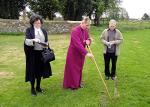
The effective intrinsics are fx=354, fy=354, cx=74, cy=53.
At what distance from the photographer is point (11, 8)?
31891mm

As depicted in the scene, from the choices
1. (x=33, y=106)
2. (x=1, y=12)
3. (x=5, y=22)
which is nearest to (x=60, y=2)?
(x=1, y=12)

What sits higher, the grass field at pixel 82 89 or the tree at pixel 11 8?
the tree at pixel 11 8

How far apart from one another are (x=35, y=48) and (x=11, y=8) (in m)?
24.4

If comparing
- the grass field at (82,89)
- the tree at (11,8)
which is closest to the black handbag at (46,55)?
the grass field at (82,89)

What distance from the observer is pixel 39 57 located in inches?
334

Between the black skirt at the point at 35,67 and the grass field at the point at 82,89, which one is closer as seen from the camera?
the grass field at the point at 82,89

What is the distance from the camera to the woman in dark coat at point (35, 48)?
8211mm

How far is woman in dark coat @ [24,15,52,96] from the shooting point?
8.21 metres

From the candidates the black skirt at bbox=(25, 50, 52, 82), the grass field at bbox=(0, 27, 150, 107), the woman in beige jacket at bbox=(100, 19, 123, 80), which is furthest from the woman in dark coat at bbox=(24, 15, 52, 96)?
the woman in beige jacket at bbox=(100, 19, 123, 80)

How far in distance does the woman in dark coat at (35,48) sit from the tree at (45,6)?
24.8m

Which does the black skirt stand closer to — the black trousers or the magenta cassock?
the magenta cassock

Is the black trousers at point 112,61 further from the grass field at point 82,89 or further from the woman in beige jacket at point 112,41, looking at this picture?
the grass field at point 82,89

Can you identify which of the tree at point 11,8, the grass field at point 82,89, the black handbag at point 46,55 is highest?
the tree at point 11,8

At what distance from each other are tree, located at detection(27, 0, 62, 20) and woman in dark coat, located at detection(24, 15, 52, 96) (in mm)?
24848
